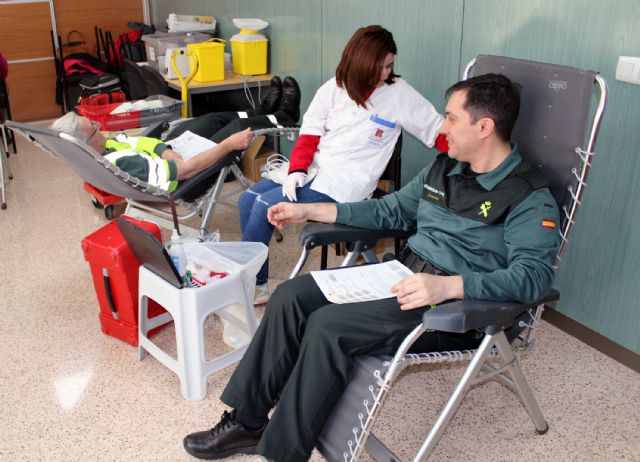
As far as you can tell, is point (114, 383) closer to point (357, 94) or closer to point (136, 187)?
point (136, 187)

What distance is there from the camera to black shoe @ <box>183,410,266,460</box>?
6.45 ft

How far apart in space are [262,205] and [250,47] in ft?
6.38

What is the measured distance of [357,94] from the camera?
2.73 m

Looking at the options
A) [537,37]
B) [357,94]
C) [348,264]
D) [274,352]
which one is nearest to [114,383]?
[274,352]

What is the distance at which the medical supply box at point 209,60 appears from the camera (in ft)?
14.0

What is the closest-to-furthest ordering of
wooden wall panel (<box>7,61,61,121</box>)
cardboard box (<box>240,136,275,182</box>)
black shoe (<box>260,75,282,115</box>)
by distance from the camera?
black shoe (<box>260,75,282,115</box>)
cardboard box (<box>240,136,275,182</box>)
wooden wall panel (<box>7,61,61,121</box>)

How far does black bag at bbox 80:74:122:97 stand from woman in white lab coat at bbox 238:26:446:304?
3.07 metres

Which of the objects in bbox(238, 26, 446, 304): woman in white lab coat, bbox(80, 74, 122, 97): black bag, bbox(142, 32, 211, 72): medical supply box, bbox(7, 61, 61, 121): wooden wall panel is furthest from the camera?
bbox(7, 61, 61, 121): wooden wall panel

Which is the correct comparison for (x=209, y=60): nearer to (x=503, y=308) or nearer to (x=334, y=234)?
(x=334, y=234)

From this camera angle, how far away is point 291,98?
12.9 ft

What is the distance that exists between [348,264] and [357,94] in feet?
2.82

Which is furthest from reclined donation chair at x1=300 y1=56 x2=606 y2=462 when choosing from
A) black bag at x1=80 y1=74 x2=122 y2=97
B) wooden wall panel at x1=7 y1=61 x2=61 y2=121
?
wooden wall panel at x1=7 y1=61 x2=61 y2=121

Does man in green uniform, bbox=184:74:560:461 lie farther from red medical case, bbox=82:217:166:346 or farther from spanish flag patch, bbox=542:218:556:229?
red medical case, bbox=82:217:166:346

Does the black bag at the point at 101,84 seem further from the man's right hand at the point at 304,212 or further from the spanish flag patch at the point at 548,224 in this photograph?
the spanish flag patch at the point at 548,224
